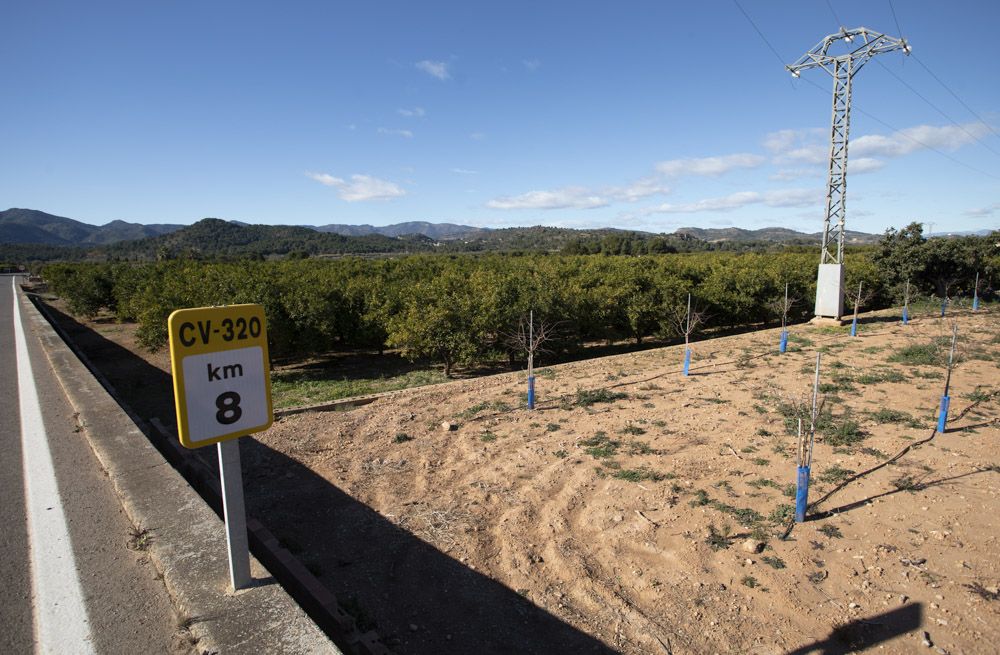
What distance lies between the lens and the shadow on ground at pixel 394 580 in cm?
538

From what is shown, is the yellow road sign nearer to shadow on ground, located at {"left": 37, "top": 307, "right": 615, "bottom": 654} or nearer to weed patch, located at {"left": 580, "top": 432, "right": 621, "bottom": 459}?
shadow on ground, located at {"left": 37, "top": 307, "right": 615, "bottom": 654}

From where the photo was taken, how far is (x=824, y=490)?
27.1ft

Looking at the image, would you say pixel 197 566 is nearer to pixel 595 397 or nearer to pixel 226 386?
pixel 226 386

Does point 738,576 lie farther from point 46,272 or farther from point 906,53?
point 46,272

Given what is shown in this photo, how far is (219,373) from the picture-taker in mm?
3041

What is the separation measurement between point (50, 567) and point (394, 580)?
11.4 ft

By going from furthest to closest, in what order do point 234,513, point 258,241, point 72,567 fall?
point 258,241
point 72,567
point 234,513

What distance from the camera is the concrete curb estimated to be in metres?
2.92

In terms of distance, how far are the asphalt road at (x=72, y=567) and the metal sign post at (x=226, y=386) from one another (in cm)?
60

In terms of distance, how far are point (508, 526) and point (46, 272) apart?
70838 mm

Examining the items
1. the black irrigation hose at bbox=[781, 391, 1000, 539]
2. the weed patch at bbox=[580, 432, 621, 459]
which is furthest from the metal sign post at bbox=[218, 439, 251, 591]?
the weed patch at bbox=[580, 432, 621, 459]

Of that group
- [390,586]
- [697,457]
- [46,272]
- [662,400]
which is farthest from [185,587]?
[46,272]

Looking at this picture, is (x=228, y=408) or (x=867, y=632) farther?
(x=867, y=632)

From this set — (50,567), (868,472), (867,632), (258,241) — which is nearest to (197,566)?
(50,567)
